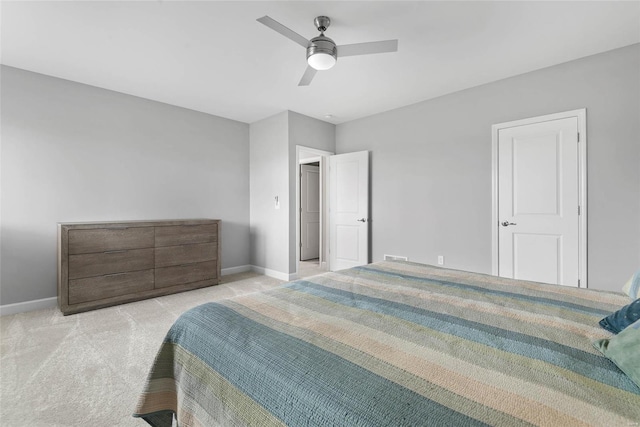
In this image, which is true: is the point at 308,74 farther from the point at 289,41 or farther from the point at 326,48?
the point at 326,48

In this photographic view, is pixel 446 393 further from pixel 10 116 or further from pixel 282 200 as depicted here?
pixel 10 116

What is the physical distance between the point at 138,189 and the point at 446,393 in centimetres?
420

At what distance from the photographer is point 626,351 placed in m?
0.79

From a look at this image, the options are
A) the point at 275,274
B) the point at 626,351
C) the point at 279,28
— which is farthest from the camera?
the point at 275,274

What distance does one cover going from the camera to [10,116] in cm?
297

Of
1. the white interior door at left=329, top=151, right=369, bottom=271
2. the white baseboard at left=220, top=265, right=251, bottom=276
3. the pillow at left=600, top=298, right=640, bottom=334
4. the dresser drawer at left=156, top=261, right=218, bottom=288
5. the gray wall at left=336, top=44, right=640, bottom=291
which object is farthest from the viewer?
the white baseboard at left=220, top=265, right=251, bottom=276

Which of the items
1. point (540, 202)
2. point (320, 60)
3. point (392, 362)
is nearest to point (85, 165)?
point (320, 60)

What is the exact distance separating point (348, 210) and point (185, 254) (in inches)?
99.2

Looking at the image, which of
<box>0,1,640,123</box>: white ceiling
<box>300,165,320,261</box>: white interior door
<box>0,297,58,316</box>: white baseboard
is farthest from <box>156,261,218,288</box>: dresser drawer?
<box>300,165,320,261</box>: white interior door

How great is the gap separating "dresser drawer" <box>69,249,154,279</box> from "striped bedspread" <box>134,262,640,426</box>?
8.55 ft

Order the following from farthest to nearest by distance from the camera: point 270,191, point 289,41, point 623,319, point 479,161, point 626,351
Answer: point 270,191, point 479,161, point 289,41, point 623,319, point 626,351

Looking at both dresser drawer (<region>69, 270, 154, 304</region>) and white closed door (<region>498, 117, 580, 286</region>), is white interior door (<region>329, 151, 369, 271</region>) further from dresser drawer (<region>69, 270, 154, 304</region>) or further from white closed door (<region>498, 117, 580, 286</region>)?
dresser drawer (<region>69, 270, 154, 304</region>)

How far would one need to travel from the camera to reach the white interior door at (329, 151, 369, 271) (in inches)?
179

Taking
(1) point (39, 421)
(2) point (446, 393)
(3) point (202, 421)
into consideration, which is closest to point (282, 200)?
(1) point (39, 421)
